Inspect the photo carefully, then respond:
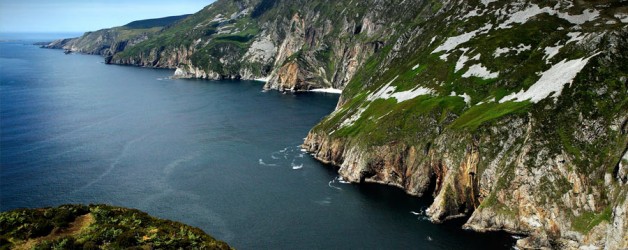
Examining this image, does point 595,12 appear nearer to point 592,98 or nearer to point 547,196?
point 592,98

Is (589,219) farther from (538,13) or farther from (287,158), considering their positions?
(538,13)

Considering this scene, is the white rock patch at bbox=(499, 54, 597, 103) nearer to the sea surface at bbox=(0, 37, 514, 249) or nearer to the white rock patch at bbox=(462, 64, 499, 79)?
the white rock patch at bbox=(462, 64, 499, 79)

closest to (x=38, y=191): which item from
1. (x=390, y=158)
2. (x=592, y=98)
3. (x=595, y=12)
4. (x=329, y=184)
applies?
(x=329, y=184)

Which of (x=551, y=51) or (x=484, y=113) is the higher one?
(x=551, y=51)

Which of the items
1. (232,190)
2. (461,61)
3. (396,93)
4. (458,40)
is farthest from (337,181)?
(458,40)

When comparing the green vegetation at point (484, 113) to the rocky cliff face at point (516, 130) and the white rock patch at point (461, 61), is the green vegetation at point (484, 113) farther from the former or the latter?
the white rock patch at point (461, 61)
